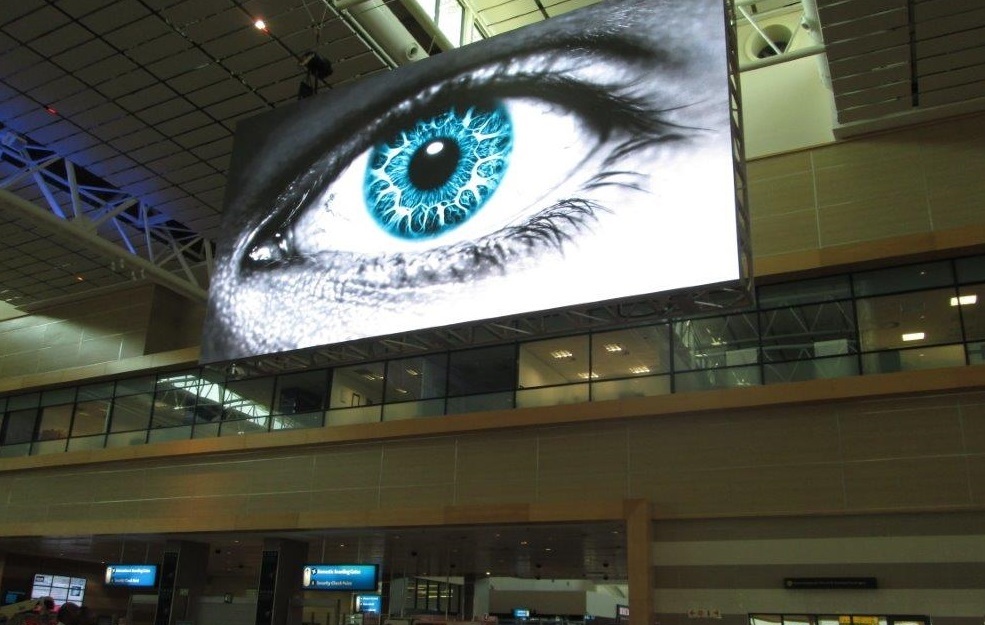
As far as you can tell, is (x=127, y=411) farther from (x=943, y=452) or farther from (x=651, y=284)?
(x=943, y=452)

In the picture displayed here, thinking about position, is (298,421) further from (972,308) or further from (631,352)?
(972,308)

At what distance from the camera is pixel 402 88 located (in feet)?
58.2

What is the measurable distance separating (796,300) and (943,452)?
4.24m

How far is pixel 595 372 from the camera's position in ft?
65.0

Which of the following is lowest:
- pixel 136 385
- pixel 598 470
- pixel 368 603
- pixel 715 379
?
pixel 368 603

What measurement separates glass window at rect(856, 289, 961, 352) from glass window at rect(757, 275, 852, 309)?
0.54 metres

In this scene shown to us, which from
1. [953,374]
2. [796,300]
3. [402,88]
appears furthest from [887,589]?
[402,88]

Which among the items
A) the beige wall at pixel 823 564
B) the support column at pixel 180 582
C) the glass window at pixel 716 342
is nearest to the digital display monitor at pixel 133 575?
the support column at pixel 180 582

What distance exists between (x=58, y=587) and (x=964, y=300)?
116 ft

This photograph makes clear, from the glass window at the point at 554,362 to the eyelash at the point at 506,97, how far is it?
5.87 meters

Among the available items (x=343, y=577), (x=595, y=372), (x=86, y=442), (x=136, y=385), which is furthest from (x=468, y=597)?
(x=595, y=372)

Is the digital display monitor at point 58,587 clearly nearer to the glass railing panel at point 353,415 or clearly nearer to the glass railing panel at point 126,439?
the glass railing panel at point 126,439

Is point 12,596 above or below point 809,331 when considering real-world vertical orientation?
below

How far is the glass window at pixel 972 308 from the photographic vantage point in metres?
16.5
